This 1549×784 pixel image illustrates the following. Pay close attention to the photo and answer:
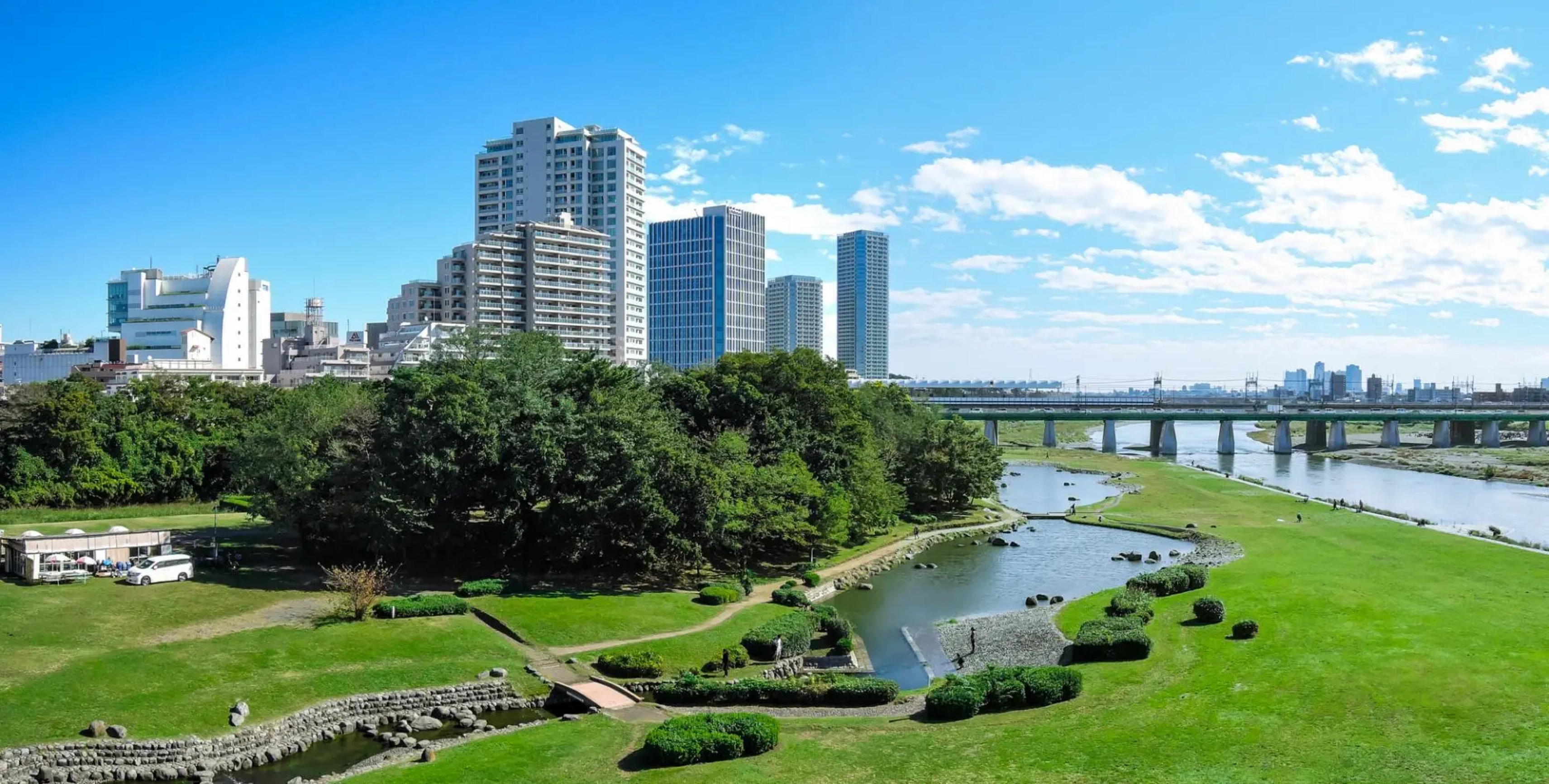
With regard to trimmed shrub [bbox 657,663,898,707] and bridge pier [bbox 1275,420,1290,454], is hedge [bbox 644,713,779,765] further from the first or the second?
bridge pier [bbox 1275,420,1290,454]

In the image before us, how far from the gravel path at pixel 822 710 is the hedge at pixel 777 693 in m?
0.31

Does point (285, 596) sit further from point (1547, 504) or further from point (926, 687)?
point (1547, 504)

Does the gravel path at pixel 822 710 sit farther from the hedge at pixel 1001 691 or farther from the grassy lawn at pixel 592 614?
the grassy lawn at pixel 592 614

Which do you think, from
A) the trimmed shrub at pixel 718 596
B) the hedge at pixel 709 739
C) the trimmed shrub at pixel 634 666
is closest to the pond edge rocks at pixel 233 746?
the trimmed shrub at pixel 634 666

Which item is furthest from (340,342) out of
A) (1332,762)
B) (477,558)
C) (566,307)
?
(1332,762)

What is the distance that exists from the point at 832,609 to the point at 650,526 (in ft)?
41.3

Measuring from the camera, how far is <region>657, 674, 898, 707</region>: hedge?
1577 inches

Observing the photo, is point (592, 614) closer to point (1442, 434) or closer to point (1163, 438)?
point (1163, 438)

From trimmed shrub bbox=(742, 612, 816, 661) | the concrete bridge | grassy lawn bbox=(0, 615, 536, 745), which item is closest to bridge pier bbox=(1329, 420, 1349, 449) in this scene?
the concrete bridge

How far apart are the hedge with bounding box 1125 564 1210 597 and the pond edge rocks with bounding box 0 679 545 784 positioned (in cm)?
3743

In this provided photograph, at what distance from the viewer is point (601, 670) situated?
43.4 m

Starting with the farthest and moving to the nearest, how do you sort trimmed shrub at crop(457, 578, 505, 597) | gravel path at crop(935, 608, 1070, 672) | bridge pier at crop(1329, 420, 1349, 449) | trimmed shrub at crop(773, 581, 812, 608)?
1. bridge pier at crop(1329, 420, 1349, 449)
2. trimmed shrub at crop(773, 581, 812, 608)
3. trimmed shrub at crop(457, 578, 505, 597)
4. gravel path at crop(935, 608, 1070, 672)

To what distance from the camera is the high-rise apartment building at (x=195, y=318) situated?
165875mm

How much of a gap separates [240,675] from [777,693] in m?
22.2
